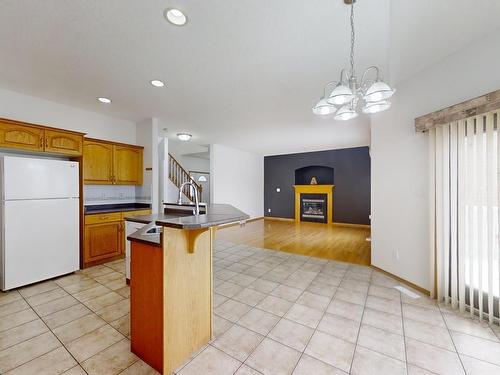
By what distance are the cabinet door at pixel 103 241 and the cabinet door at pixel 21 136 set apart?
4.29ft

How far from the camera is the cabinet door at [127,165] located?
155 inches

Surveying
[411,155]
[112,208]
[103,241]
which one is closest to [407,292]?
[411,155]

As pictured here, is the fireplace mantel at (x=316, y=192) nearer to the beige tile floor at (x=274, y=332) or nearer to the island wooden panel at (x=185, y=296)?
the beige tile floor at (x=274, y=332)

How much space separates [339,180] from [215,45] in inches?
251

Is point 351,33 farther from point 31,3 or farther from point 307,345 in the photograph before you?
point 307,345

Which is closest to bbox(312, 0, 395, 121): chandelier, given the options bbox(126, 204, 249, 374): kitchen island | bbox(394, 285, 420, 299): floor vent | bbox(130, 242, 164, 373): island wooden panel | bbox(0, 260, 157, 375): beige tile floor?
bbox(126, 204, 249, 374): kitchen island

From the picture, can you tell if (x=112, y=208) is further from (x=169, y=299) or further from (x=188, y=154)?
(x=188, y=154)

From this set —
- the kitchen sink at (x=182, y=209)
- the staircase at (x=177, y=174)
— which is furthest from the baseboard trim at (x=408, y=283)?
the staircase at (x=177, y=174)

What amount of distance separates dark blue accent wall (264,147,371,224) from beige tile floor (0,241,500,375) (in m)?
4.46

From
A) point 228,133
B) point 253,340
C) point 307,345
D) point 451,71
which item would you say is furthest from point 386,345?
point 228,133

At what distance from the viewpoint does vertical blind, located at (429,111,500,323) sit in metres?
1.94

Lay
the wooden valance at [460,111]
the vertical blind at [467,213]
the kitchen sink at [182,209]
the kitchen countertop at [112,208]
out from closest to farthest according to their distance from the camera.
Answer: the wooden valance at [460,111]
the vertical blind at [467,213]
the kitchen sink at [182,209]
the kitchen countertop at [112,208]

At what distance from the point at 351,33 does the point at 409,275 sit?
284 centimetres

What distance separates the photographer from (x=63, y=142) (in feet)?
10.3
